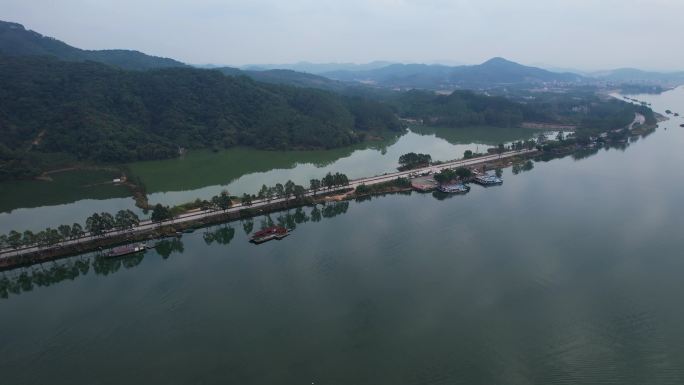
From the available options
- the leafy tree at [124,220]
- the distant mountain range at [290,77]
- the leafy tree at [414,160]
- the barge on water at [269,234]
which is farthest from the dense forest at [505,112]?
the leafy tree at [124,220]

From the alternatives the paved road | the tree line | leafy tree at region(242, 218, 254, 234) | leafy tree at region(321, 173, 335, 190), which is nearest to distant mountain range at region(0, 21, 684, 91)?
the tree line

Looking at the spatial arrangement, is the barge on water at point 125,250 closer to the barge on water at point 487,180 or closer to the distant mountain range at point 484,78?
the barge on water at point 487,180

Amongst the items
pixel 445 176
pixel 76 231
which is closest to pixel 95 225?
pixel 76 231

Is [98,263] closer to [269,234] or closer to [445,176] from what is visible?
[269,234]

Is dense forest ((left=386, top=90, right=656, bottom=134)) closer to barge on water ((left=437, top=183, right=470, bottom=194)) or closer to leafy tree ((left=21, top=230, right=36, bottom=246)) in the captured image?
barge on water ((left=437, top=183, right=470, bottom=194))

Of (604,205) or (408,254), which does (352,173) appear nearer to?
(408,254)

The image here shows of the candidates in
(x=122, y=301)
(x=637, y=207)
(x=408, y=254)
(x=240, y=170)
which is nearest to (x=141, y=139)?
(x=240, y=170)
